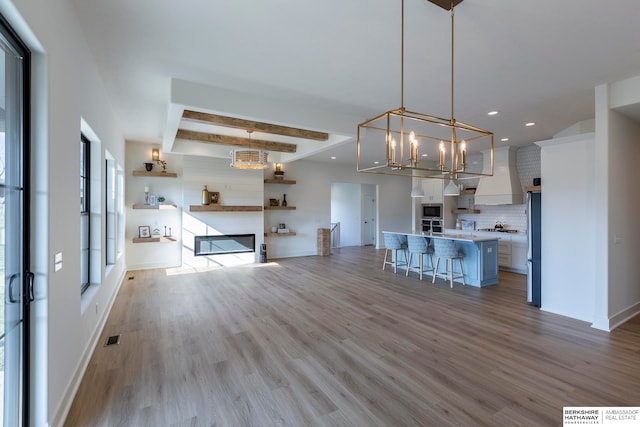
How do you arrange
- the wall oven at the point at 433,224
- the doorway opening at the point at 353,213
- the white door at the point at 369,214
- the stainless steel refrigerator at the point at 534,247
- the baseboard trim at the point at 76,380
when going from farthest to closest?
the white door at the point at 369,214 < the doorway opening at the point at 353,213 < the wall oven at the point at 433,224 < the stainless steel refrigerator at the point at 534,247 < the baseboard trim at the point at 76,380

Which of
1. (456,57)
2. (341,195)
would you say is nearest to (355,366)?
(456,57)

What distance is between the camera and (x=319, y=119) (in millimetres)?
4609

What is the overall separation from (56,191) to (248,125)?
3424 millimetres

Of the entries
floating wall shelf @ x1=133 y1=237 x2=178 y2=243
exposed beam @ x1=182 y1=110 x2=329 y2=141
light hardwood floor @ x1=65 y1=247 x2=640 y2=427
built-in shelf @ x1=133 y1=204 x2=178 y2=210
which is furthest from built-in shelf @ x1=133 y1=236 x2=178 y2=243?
exposed beam @ x1=182 y1=110 x2=329 y2=141

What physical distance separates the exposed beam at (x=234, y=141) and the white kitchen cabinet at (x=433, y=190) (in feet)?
14.9

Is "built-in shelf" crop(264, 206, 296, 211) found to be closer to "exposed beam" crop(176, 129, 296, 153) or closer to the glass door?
"exposed beam" crop(176, 129, 296, 153)

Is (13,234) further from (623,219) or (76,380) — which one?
(623,219)

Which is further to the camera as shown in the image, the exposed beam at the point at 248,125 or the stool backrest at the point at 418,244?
the stool backrest at the point at 418,244

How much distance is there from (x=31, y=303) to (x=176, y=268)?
5.68m

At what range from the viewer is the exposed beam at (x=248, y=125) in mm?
4480

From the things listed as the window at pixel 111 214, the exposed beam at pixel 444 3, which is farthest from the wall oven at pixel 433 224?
the window at pixel 111 214

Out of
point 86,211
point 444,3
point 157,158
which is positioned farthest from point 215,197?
point 444,3

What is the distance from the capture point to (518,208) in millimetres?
7320

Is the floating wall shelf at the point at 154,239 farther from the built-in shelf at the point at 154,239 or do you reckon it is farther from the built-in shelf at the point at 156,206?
the built-in shelf at the point at 156,206
